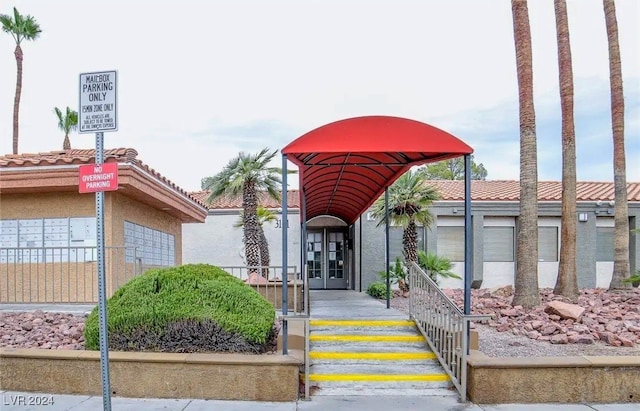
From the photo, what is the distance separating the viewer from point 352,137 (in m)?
7.10

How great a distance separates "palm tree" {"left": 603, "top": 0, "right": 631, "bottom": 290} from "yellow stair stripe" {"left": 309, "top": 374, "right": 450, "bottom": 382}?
728 centimetres

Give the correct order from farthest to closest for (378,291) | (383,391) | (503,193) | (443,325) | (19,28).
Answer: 1. (19,28)
2. (503,193)
3. (378,291)
4. (443,325)
5. (383,391)

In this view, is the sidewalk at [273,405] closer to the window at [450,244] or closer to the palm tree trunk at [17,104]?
the window at [450,244]

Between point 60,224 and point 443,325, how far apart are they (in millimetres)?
8649

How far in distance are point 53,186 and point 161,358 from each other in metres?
6.22

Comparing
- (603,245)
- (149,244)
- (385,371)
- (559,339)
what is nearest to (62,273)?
(149,244)

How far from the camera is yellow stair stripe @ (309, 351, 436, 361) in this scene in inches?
303

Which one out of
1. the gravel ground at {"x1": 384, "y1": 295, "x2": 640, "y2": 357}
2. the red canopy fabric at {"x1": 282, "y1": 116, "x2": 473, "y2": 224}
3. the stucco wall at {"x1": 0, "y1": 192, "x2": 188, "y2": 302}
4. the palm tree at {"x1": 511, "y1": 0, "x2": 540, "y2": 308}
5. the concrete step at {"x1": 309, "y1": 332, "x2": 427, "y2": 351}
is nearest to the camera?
the red canopy fabric at {"x1": 282, "y1": 116, "x2": 473, "y2": 224}

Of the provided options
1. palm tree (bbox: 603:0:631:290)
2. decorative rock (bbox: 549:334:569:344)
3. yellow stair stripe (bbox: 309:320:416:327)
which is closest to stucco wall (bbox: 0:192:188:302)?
yellow stair stripe (bbox: 309:320:416:327)

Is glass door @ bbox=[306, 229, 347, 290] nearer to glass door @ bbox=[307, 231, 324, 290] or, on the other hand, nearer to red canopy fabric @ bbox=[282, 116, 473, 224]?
glass door @ bbox=[307, 231, 324, 290]

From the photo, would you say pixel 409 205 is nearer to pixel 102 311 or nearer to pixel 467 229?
pixel 467 229

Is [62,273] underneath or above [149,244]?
underneath

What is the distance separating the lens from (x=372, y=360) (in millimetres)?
7668

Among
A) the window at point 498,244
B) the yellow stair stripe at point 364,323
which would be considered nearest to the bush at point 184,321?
the yellow stair stripe at point 364,323
